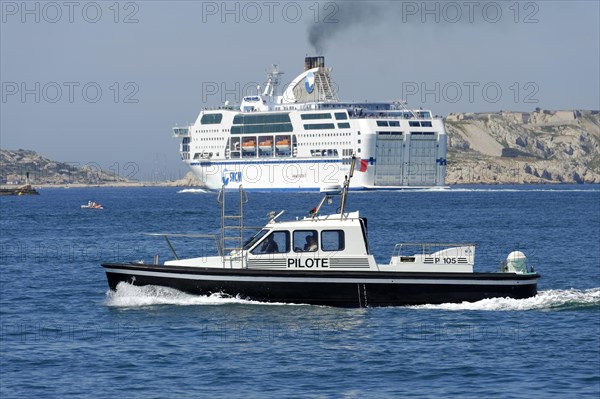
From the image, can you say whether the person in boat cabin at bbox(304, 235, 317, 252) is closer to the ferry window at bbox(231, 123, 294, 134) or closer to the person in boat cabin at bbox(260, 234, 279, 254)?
the person in boat cabin at bbox(260, 234, 279, 254)

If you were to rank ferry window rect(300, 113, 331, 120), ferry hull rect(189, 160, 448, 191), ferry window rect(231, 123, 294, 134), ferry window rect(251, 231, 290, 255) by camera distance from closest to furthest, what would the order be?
ferry window rect(251, 231, 290, 255)
ferry hull rect(189, 160, 448, 191)
ferry window rect(300, 113, 331, 120)
ferry window rect(231, 123, 294, 134)

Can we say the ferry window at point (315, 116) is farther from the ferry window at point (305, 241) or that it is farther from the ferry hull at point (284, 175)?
the ferry window at point (305, 241)

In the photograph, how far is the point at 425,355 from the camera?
2106 centimetres

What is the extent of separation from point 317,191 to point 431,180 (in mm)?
16070

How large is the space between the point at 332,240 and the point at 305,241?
630 mm

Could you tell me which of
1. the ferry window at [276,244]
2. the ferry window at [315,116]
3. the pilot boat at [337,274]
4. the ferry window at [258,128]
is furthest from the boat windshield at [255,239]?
the ferry window at [258,128]

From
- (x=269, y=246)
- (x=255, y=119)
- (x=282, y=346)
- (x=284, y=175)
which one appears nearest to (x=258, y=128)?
(x=255, y=119)

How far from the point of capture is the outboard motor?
25906 mm

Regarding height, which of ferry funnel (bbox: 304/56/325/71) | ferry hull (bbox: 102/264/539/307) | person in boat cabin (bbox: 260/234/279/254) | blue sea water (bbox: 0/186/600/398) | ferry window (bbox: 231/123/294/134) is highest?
ferry funnel (bbox: 304/56/325/71)

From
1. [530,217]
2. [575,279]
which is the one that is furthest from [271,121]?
[575,279]

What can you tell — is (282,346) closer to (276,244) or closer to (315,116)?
(276,244)

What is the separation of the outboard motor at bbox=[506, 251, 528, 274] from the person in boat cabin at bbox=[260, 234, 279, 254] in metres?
5.44

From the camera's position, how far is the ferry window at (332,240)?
25469 millimetres

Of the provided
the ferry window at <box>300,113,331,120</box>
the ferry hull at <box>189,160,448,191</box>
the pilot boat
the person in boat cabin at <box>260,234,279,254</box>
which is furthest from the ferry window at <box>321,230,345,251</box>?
the ferry window at <box>300,113,331,120</box>
